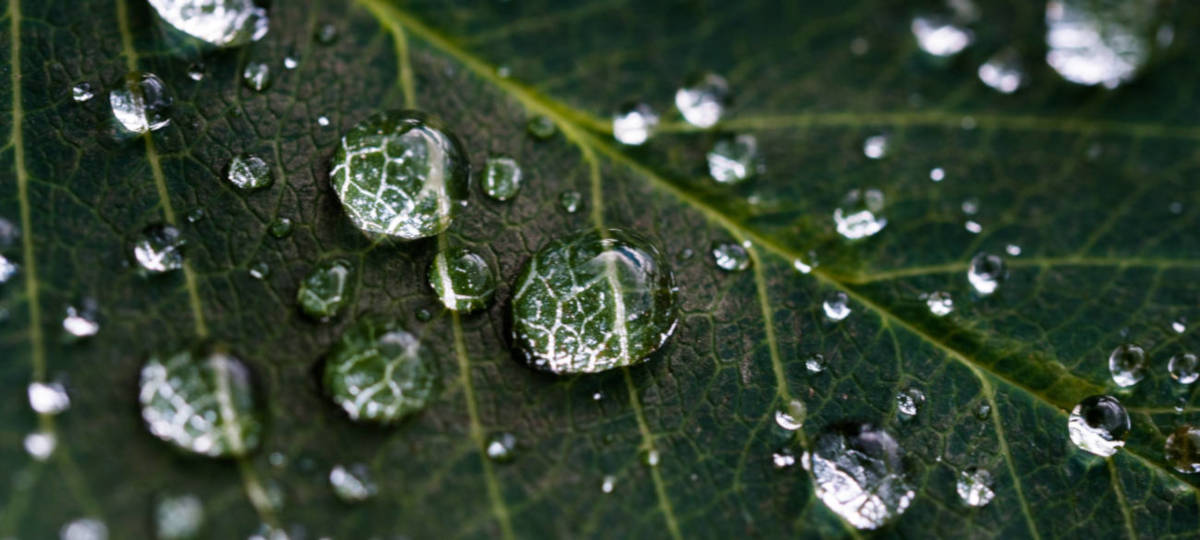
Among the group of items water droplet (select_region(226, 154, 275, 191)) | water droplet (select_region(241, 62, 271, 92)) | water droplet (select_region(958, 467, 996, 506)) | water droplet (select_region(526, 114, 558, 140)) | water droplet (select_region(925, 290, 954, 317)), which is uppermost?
water droplet (select_region(241, 62, 271, 92))

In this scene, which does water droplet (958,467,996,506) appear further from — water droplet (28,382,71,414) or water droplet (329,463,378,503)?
water droplet (28,382,71,414)

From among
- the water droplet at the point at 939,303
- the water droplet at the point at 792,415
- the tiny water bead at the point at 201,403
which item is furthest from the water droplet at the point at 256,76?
the water droplet at the point at 939,303

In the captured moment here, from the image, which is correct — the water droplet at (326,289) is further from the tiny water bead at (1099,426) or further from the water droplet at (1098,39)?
the water droplet at (1098,39)

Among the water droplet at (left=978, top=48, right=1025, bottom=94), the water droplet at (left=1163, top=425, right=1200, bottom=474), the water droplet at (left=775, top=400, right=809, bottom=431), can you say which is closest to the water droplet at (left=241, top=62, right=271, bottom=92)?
the water droplet at (left=775, top=400, right=809, bottom=431)

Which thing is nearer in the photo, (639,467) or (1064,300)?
(639,467)

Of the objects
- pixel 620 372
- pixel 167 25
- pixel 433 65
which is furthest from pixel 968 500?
pixel 167 25

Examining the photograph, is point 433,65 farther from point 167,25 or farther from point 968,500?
point 968,500
